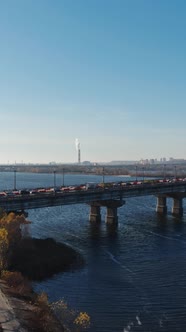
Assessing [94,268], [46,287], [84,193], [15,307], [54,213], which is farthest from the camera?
[54,213]

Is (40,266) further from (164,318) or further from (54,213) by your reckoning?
(54,213)

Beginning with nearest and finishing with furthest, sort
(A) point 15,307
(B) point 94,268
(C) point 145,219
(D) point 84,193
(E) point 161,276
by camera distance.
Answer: (A) point 15,307 < (E) point 161,276 < (B) point 94,268 < (D) point 84,193 < (C) point 145,219

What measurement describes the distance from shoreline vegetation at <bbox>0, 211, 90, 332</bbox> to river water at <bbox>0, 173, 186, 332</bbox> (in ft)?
6.33

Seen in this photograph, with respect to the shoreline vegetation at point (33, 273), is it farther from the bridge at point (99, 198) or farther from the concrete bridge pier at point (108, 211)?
the concrete bridge pier at point (108, 211)

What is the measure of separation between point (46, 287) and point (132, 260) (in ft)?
52.4

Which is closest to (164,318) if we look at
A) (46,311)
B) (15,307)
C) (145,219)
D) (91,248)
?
(46,311)

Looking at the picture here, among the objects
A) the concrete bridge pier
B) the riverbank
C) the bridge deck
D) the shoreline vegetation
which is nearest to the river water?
the shoreline vegetation

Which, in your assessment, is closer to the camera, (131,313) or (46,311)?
(46,311)

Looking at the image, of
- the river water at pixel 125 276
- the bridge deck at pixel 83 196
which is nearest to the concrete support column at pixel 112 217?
the river water at pixel 125 276

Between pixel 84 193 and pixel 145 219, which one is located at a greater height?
pixel 84 193

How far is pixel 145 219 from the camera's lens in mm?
Answer: 98500

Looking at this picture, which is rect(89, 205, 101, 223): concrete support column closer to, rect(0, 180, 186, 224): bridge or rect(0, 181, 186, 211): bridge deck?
rect(0, 180, 186, 224): bridge

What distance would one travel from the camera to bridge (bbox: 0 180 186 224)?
75938 millimetres

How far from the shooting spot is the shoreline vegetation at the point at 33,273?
34219 millimetres
